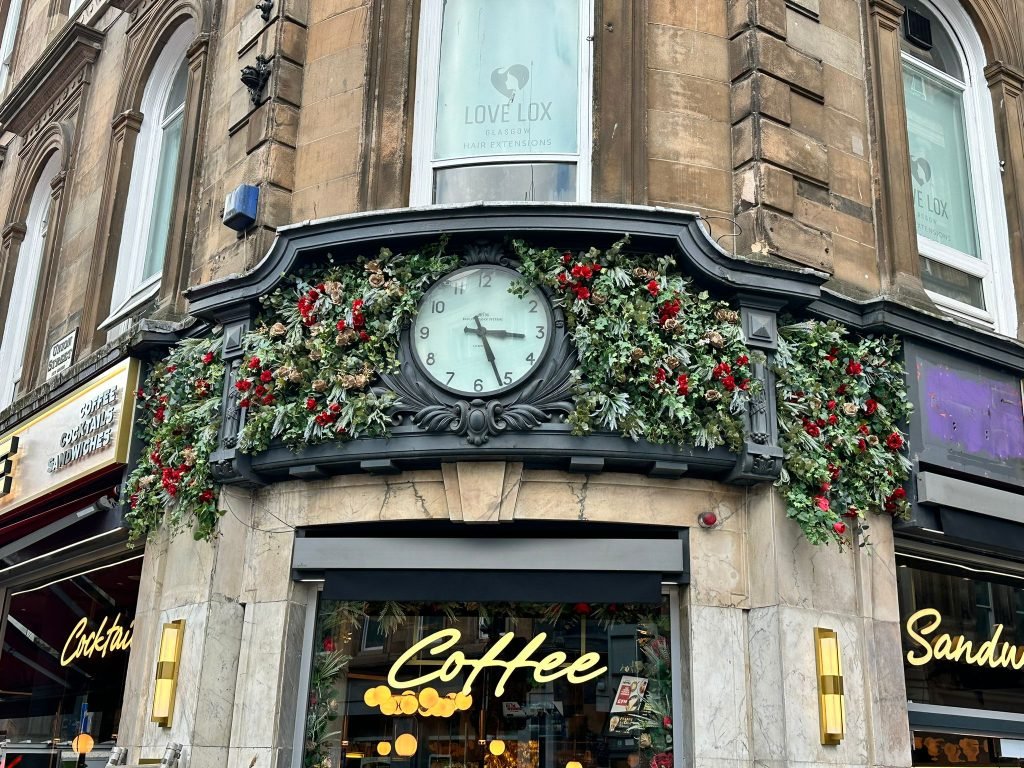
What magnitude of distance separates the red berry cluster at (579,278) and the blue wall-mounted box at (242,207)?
10.6 ft

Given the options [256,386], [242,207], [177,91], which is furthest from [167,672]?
[177,91]

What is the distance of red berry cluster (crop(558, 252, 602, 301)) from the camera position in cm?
884

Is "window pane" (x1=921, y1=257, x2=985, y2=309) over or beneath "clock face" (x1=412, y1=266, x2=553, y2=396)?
over

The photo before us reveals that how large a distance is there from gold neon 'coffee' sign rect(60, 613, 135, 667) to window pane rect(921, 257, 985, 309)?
28.5 ft

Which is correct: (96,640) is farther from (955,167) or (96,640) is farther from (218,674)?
(955,167)

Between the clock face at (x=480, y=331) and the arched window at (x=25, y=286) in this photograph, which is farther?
the arched window at (x=25, y=286)

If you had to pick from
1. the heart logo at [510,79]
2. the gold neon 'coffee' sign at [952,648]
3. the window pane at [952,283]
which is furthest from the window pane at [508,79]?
the gold neon 'coffee' sign at [952,648]

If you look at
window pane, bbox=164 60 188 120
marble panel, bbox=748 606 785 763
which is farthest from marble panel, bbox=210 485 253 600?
window pane, bbox=164 60 188 120

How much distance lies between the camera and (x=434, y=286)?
30.3 feet

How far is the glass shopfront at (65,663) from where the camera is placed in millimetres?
11945

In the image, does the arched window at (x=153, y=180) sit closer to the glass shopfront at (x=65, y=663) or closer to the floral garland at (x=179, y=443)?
the floral garland at (x=179, y=443)

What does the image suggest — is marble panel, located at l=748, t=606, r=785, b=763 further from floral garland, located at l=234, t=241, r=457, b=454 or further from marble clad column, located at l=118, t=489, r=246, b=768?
marble clad column, located at l=118, t=489, r=246, b=768

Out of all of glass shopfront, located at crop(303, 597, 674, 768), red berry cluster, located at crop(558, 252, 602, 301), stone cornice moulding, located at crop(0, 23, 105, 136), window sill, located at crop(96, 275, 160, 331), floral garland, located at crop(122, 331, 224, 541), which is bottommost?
glass shopfront, located at crop(303, 597, 674, 768)

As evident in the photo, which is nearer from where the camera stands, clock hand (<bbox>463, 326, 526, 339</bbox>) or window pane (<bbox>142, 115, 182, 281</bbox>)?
clock hand (<bbox>463, 326, 526, 339</bbox>)
